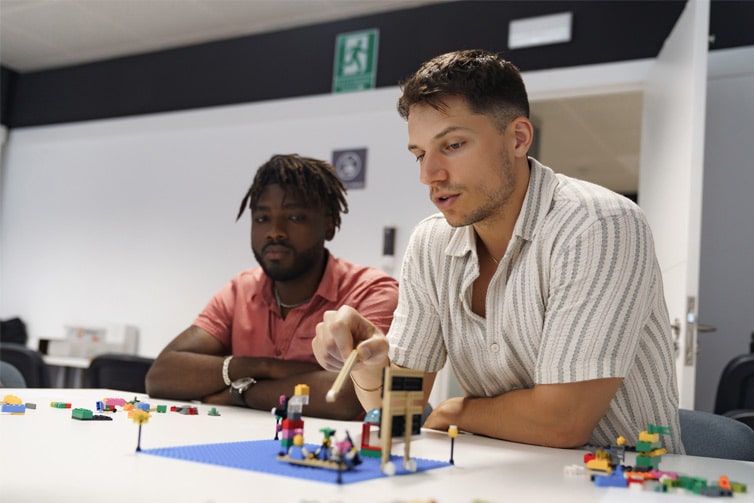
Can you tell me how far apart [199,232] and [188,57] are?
1.34 m

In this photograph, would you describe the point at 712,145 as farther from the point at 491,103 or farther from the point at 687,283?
the point at 491,103

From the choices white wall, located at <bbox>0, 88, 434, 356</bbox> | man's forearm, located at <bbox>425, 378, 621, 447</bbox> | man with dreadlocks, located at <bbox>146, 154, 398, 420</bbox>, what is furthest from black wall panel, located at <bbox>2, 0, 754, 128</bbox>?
man's forearm, located at <bbox>425, 378, 621, 447</bbox>

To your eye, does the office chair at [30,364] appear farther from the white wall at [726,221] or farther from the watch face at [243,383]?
the white wall at [726,221]

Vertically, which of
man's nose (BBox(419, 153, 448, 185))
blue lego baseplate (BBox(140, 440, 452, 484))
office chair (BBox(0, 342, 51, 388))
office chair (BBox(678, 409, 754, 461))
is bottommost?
office chair (BBox(0, 342, 51, 388))

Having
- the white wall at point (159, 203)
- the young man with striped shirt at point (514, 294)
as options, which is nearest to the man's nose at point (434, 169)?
the young man with striped shirt at point (514, 294)

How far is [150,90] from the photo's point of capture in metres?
5.66

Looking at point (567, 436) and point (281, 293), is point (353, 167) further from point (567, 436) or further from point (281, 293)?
point (567, 436)

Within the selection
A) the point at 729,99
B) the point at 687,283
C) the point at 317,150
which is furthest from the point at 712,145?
the point at 317,150

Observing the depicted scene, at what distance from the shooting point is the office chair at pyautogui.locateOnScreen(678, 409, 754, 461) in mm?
1621

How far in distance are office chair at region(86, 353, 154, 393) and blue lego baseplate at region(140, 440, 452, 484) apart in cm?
233

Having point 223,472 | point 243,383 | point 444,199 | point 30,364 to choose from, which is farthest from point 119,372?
point 223,472

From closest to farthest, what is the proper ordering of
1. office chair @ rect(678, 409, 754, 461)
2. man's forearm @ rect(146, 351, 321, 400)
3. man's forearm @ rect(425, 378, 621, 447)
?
1. man's forearm @ rect(425, 378, 621, 447)
2. office chair @ rect(678, 409, 754, 461)
3. man's forearm @ rect(146, 351, 321, 400)

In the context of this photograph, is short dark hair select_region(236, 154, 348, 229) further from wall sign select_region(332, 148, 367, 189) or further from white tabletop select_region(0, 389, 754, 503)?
wall sign select_region(332, 148, 367, 189)

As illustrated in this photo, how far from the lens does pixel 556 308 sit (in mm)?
1426
